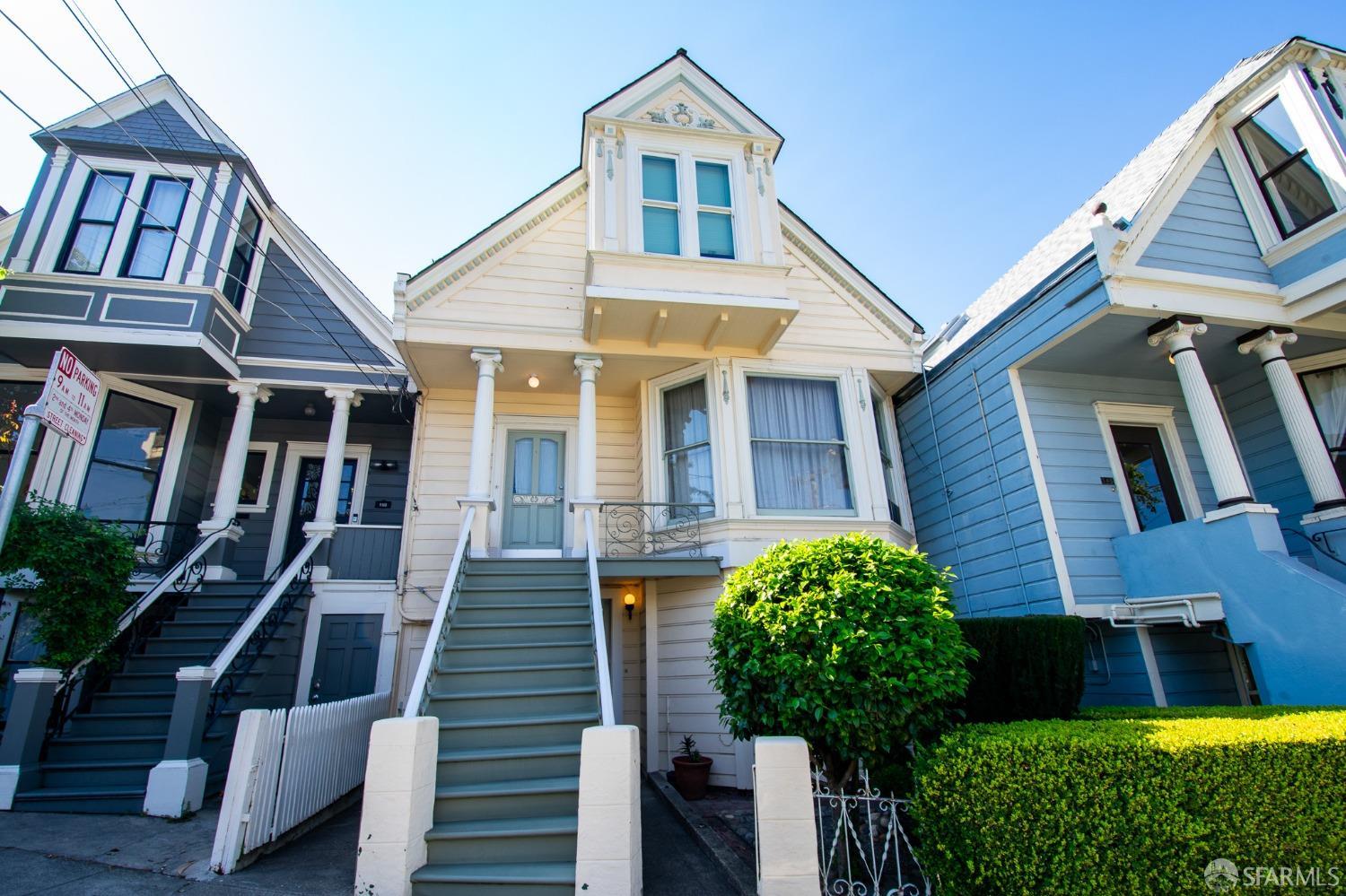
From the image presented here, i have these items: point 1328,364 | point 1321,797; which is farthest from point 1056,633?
point 1328,364

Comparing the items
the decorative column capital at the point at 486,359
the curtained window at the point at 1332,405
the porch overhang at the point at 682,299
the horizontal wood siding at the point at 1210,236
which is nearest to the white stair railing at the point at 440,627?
the decorative column capital at the point at 486,359

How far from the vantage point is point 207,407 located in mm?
9266

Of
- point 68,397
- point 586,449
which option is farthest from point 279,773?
point 586,449

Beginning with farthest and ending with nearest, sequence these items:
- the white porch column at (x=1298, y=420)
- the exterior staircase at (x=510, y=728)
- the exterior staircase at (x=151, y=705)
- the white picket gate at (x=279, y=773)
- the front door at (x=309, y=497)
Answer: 1. the front door at (x=309, y=497)
2. the white porch column at (x=1298, y=420)
3. the exterior staircase at (x=151, y=705)
4. the white picket gate at (x=279, y=773)
5. the exterior staircase at (x=510, y=728)

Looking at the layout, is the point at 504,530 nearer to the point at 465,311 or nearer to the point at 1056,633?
the point at 465,311

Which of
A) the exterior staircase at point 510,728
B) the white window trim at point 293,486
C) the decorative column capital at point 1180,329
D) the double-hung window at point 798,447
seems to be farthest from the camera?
the white window trim at point 293,486

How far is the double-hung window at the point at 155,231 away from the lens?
824 centimetres

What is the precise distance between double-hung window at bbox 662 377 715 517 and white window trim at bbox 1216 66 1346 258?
7028mm

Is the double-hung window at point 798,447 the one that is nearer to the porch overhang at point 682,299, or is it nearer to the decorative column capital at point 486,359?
the porch overhang at point 682,299

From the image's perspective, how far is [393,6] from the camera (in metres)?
5.94

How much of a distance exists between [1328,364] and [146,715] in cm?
1417

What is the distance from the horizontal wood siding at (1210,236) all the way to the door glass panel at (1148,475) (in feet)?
7.08

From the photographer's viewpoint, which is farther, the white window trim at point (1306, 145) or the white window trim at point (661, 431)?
the white window trim at point (661, 431)

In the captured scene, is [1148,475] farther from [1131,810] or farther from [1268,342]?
[1131,810]
